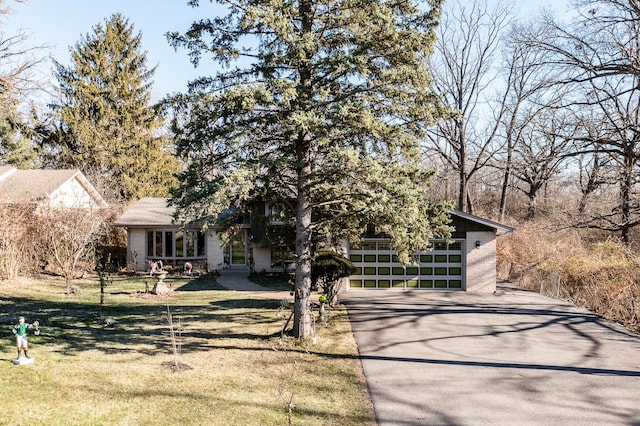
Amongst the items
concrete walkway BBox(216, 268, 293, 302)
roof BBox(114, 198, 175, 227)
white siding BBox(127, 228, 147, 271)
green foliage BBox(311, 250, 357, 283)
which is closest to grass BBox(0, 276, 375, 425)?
green foliage BBox(311, 250, 357, 283)

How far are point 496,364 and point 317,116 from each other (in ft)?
21.5

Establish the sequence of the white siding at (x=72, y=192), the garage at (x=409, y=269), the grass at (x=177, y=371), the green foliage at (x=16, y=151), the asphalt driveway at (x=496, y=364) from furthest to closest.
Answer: the green foliage at (x=16, y=151) < the white siding at (x=72, y=192) < the garage at (x=409, y=269) < the asphalt driveway at (x=496, y=364) < the grass at (x=177, y=371)

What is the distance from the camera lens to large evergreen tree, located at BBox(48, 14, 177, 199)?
32.0 meters

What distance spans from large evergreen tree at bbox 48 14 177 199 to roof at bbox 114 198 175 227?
717cm

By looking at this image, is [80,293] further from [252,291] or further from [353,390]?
[353,390]

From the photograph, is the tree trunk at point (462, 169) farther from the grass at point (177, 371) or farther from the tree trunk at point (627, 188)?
the grass at point (177, 371)

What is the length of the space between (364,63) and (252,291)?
12.1 m

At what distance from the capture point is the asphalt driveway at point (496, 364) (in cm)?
692

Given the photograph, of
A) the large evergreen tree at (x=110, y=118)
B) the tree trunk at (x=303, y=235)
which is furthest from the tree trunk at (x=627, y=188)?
the large evergreen tree at (x=110, y=118)

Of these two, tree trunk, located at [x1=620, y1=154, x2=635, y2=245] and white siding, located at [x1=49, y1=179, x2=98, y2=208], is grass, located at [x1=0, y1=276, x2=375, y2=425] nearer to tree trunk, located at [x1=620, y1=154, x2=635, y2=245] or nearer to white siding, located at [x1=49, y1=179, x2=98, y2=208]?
tree trunk, located at [x1=620, y1=154, x2=635, y2=245]

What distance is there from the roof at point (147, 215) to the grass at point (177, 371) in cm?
920

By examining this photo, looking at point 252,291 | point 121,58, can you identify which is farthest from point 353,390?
point 121,58

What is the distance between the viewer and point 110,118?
107 ft

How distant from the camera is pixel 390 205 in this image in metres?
8.83
